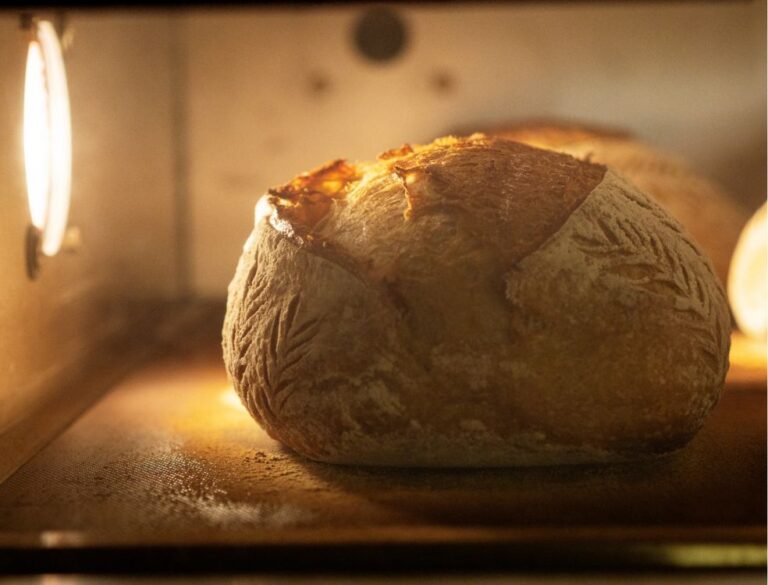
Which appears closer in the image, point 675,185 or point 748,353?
point 748,353

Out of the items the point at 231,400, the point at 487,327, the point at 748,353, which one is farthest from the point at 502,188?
the point at 748,353

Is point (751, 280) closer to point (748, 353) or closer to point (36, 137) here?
point (748, 353)

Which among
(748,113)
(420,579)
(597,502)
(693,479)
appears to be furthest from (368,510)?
(748,113)

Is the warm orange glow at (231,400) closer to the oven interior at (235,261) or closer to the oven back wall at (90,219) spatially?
the oven interior at (235,261)

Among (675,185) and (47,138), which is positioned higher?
(47,138)

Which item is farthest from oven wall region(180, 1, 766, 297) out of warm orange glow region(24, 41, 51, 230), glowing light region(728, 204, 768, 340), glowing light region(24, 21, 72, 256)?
warm orange glow region(24, 41, 51, 230)
